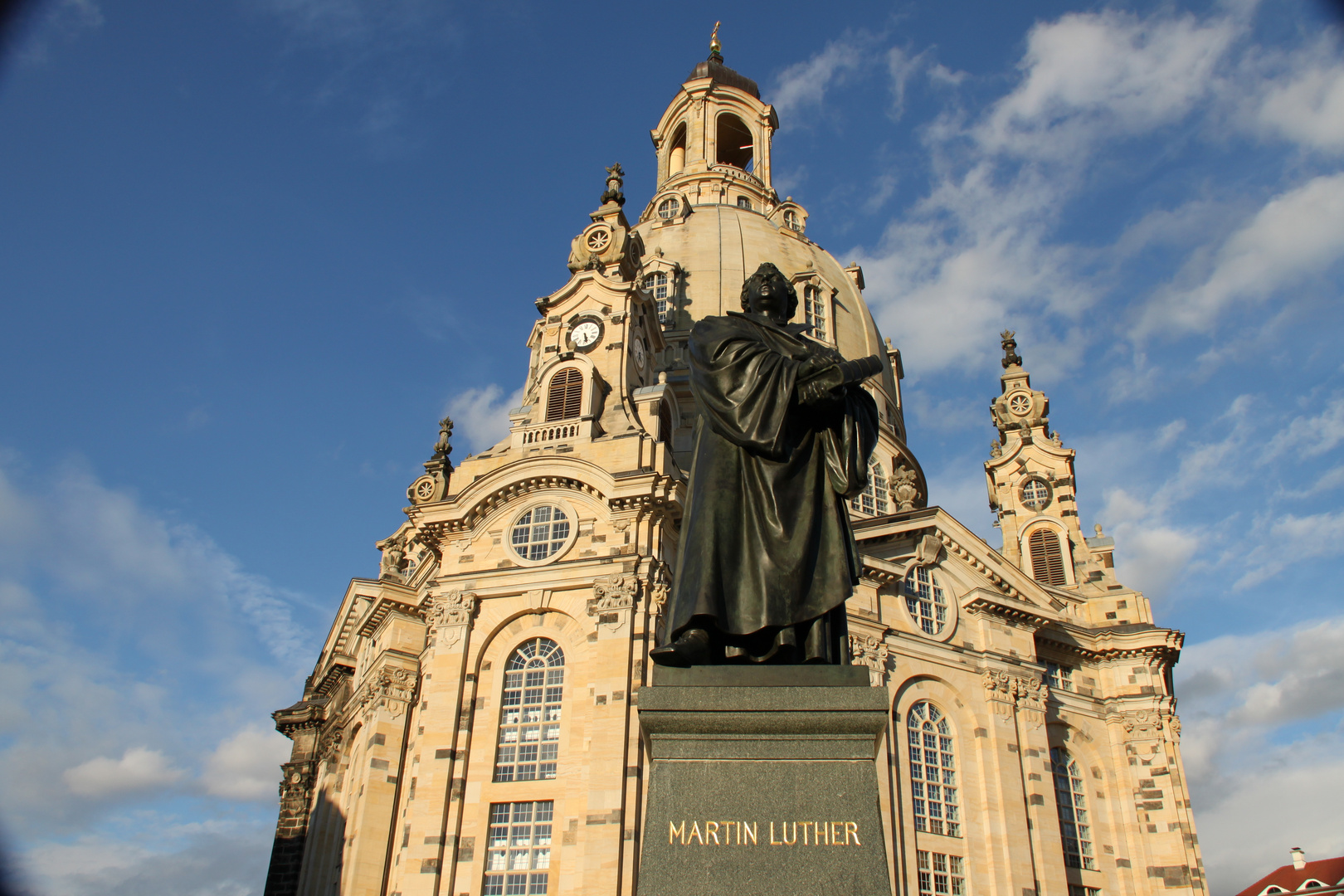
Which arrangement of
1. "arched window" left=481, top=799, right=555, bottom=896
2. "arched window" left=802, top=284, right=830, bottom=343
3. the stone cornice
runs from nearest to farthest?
"arched window" left=481, top=799, right=555, bottom=896 < the stone cornice < "arched window" left=802, top=284, right=830, bottom=343

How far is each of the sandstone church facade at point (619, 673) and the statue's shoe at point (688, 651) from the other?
20371 millimetres

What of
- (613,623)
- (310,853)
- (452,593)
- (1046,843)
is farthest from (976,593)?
(310,853)

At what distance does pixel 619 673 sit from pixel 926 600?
13.2 m

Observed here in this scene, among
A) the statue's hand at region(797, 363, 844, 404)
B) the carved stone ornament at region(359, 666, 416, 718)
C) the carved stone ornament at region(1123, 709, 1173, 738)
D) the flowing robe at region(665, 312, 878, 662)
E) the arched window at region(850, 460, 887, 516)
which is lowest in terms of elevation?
the flowing robe at region(665, 312, 878, 662)

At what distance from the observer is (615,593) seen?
1148 inches

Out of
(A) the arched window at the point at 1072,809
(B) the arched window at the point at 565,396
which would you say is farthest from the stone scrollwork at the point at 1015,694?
(B) the arched window at the point at 565,396

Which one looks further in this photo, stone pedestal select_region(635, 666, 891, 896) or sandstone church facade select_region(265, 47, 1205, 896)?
sandstone church facade select_region(265, 47, 1205, 896)

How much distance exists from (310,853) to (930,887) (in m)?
24.9

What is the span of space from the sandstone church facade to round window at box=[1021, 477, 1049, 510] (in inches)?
3.2

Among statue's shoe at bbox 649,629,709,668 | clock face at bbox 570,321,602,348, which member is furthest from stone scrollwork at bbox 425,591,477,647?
statue's shoe at bbox 649,629,709,668

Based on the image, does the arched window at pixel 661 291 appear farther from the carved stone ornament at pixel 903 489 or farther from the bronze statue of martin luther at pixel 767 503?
the bronze statue of martin luther at pixel 767 503

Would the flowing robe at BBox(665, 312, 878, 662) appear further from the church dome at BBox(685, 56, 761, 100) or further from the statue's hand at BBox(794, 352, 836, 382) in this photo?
the church dome at BBox(685, 56, 761, 100)

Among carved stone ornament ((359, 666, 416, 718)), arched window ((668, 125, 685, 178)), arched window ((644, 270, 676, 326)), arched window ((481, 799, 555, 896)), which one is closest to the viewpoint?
arched window ((481, 799, 555, 896))

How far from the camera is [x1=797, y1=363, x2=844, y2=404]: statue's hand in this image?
7426mm
